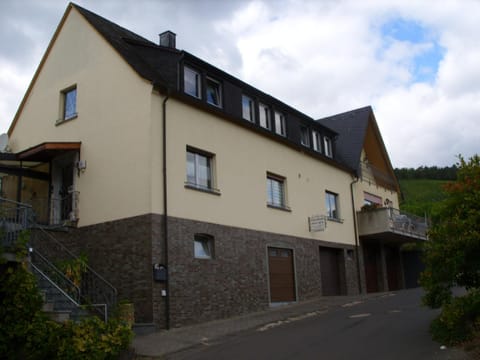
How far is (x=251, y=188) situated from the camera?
19.2 m

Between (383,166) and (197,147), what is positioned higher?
(383,166)

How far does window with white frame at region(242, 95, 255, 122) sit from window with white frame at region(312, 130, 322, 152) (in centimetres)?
504

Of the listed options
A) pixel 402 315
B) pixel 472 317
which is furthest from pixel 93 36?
pixel 472 317

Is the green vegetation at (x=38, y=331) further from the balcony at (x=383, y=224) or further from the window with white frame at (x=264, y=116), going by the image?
the balcony at (x=383, y=224)

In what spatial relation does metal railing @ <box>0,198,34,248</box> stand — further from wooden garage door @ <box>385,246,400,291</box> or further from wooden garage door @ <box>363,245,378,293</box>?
wooden garage door @ <box>385,246,400,291</box>

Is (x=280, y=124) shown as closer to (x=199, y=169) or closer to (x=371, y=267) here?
(x=199, y=169)

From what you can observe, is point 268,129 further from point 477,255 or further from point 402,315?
point 477,255

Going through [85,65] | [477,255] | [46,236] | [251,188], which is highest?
[85,65]

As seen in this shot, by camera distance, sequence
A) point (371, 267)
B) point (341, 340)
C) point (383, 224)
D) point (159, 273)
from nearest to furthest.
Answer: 1. point (341, 340)
2. point (159, 273)
3. point (383, 224)
4. point (371, 267)

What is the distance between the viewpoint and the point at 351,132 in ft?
97.8

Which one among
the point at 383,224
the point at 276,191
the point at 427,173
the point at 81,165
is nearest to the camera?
the point at 81,165

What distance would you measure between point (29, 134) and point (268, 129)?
8.74 m

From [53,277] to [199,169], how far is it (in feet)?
18.5

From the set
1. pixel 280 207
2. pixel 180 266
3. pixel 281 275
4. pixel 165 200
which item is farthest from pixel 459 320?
pixel 280 207
